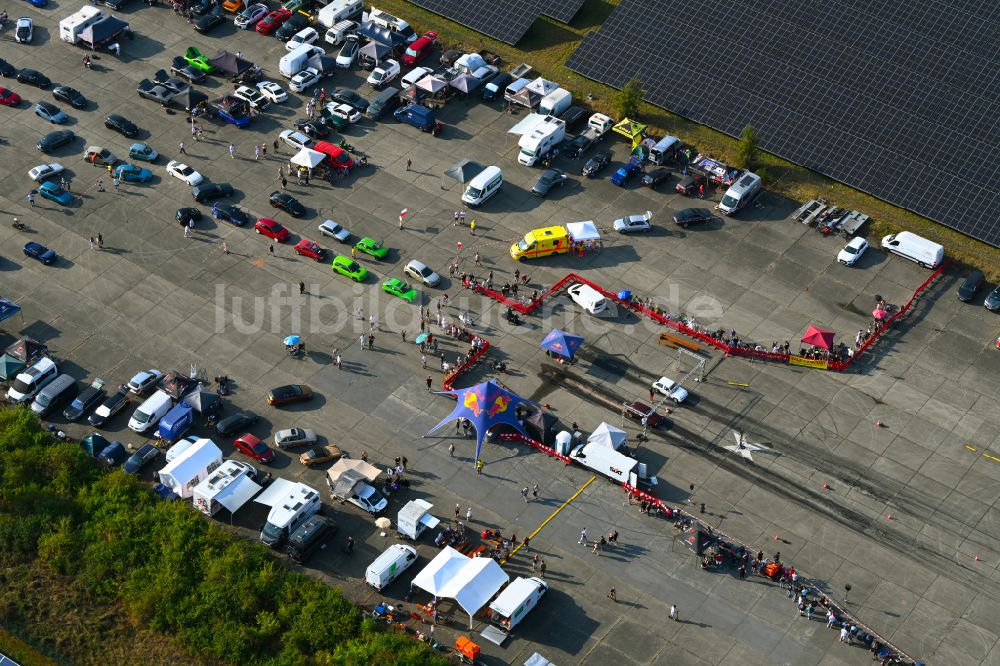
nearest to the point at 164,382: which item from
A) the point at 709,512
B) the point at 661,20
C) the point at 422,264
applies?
the point at 422,264

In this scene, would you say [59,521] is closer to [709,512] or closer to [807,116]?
[709,512]

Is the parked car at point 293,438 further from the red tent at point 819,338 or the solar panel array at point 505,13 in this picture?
the solar panel array at point 505,13

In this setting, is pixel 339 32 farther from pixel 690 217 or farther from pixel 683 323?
pixel 683 323

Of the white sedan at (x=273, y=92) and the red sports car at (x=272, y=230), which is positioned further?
the white sedan at (x=273, y=92)

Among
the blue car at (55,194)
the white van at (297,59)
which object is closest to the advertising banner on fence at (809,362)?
the white van at (297,59)

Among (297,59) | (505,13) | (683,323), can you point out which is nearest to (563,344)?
Answer: (683,323)

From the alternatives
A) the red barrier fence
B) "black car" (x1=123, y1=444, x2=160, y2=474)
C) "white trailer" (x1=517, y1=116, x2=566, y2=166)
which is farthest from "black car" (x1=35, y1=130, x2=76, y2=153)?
the red barrier fence
